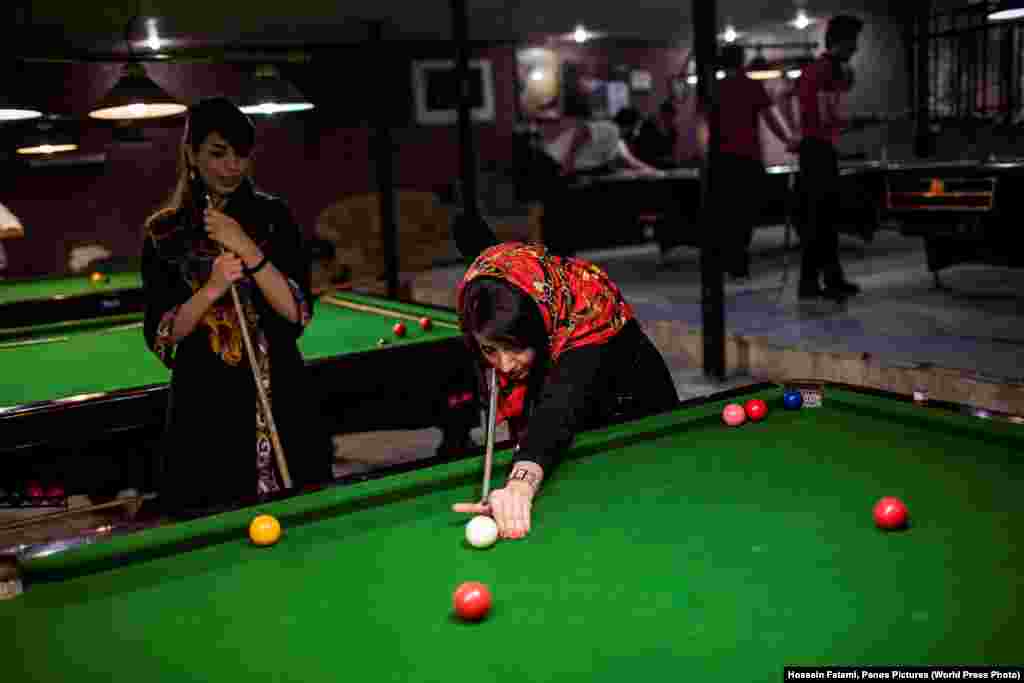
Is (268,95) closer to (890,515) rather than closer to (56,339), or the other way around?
(56,339)

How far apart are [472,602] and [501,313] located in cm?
Result: 75

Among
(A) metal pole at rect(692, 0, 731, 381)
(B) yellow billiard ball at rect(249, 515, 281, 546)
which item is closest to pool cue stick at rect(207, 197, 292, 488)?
(B) yellow billiard ball at rect(249, 515, 281, 546)

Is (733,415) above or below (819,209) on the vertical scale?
below

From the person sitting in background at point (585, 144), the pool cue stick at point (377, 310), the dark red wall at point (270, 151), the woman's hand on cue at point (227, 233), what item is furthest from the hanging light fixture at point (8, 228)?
the person sitting in background at point (585, 144)

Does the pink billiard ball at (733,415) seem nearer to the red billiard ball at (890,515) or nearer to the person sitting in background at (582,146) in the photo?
the red billiard ball at (890,515)

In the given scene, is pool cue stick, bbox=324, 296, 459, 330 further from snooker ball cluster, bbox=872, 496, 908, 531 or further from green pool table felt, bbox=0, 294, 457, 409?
snooker ball cluster, bbox=872, 496, 908, 531

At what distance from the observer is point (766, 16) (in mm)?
11227

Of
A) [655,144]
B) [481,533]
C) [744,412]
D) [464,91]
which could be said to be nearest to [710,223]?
[464,91]

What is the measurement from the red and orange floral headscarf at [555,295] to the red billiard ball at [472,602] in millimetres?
782

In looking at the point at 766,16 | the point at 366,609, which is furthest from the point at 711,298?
the point at 766,16

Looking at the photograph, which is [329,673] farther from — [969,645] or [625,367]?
[625,367]

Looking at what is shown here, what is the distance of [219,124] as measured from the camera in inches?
99.0

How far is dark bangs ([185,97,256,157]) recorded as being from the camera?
2518 mm

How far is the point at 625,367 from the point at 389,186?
19.7 ft
